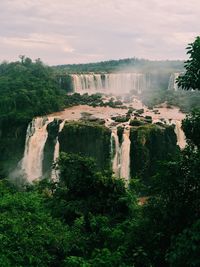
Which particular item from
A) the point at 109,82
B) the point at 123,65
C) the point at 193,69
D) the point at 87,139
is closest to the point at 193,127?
the point at 193,69

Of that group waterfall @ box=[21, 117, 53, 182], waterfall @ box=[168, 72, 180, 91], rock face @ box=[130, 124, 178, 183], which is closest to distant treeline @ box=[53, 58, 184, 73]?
A: waterfall @ box=[168, 72, 180, 91]

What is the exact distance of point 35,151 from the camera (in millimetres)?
33562

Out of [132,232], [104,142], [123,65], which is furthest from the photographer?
[123,65]

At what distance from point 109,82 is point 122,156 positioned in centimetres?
2844

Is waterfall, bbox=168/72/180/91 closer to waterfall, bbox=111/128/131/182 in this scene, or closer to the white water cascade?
the white water cascade

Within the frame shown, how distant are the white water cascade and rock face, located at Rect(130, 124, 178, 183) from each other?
2464cm

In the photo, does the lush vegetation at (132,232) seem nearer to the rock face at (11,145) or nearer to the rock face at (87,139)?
the rock face at (87,139)

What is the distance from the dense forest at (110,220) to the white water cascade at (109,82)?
3713 cm

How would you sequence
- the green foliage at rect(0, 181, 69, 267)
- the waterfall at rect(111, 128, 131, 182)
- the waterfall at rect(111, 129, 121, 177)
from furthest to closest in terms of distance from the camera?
the waterfall at rect(111, 128, 131, 182)
the waterfall at rect(111, 129, 121, 177)
the green foliage at rect(0, 181, 69, 267)

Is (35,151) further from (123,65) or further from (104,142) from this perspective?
(123,65)

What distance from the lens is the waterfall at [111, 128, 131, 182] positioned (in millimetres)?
30297

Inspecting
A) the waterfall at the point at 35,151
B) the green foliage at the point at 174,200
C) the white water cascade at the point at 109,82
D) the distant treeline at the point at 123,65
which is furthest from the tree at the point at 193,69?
the distant treeline at the point at 123,65

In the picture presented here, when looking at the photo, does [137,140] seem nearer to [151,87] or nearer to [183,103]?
[183,103]

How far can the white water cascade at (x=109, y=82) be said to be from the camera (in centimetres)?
5606
